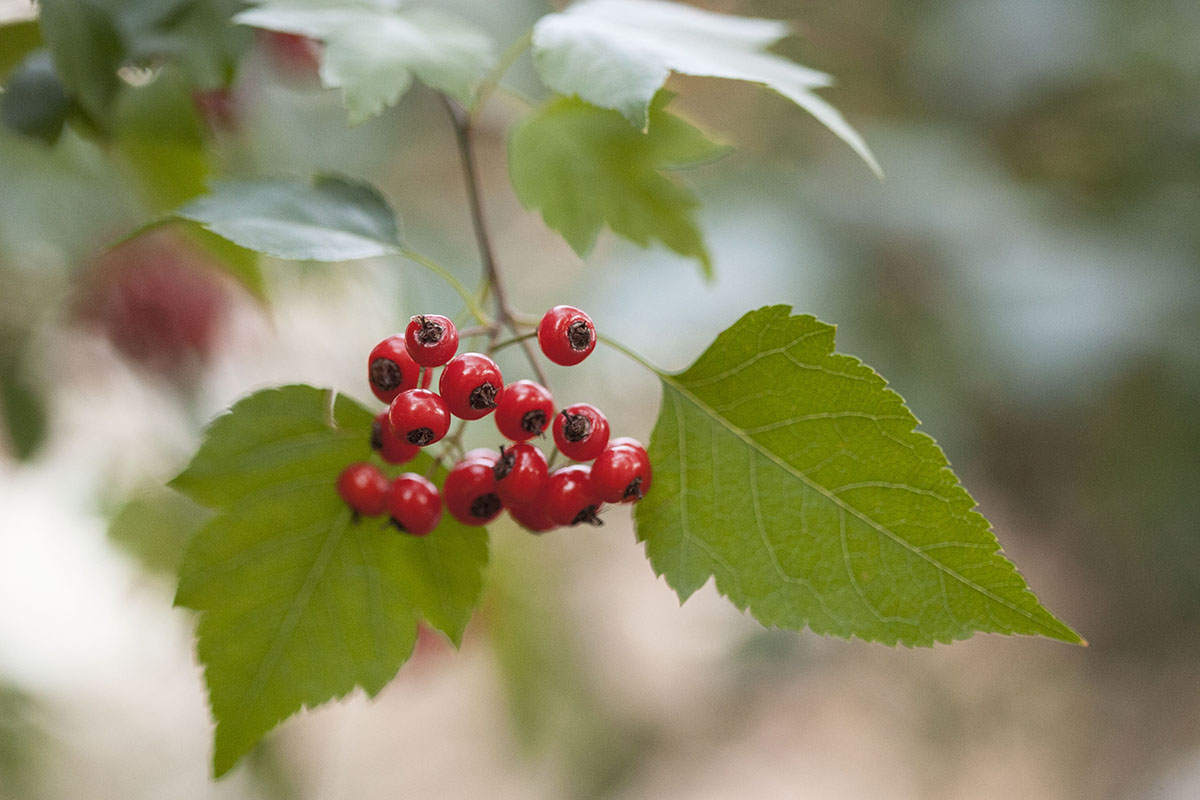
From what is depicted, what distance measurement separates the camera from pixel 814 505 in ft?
1.58

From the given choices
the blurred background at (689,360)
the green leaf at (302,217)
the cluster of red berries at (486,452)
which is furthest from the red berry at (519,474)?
the blurred background at (689,360)

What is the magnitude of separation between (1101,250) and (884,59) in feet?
2.94

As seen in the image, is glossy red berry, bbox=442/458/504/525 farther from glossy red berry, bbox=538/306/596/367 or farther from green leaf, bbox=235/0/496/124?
green leaf, bbox=235/0/496/124

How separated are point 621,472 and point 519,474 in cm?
6

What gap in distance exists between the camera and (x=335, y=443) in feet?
1.82

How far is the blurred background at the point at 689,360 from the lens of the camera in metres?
1.17

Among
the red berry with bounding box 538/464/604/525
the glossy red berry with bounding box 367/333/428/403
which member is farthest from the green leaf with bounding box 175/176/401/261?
the red berry with bounding box 538/464/604/525

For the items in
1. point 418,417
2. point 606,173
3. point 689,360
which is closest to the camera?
point 418,417

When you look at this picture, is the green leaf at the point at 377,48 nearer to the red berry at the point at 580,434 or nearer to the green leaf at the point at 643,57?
the green leaf at the point at 643,57

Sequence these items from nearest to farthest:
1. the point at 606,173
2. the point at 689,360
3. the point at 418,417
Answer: the point at 418,417 → the point at 606,173 → the point at 689,360

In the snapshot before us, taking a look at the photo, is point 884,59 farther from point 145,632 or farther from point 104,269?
point 145,632

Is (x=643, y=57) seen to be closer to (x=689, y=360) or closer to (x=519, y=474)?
(x=519, y=474)

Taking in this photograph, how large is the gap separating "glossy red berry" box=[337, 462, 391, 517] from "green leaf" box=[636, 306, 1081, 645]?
16 cm

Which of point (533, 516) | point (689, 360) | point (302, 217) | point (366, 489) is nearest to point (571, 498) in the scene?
point (533, 516)
